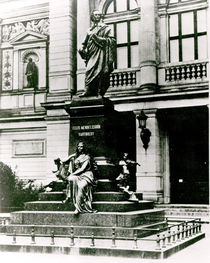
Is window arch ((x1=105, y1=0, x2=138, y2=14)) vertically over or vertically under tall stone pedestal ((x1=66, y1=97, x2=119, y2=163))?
over

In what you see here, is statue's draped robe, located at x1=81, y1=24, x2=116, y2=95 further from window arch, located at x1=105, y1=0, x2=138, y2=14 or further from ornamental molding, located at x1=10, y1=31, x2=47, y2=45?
ornamental molding, located at x1=10, y1=31, x2=47, y2=45

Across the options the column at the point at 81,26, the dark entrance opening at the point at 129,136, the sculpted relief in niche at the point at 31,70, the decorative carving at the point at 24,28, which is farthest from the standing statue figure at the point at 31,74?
the dark entrance opening at the point at 129,136

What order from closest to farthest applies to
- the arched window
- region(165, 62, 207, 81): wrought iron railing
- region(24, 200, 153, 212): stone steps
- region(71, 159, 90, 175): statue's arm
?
region(24, 200, 153, 212): stone steps < region(71, 159, 90, 175): statue's arm < region(165, 62, 207, 81): wrought iron railing < the arched window

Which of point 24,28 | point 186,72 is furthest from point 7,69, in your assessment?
point 186,72

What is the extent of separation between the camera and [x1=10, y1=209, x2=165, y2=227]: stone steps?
35.7 ft

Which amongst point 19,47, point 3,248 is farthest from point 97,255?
point 19,47

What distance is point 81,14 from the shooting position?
2317 cm

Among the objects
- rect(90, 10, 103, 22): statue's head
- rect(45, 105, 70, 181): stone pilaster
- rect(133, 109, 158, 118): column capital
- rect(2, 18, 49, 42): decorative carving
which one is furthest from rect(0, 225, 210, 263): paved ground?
rect(2, 18, 49, 42): decorative carving

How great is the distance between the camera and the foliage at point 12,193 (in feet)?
65.9

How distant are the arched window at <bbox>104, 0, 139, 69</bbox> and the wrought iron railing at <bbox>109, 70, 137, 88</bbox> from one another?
0.57 meters

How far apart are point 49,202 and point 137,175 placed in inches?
366

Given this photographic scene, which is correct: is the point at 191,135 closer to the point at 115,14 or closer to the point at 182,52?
the point at 182,52

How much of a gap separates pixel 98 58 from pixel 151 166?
863cm

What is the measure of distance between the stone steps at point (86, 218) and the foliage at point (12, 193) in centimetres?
798
